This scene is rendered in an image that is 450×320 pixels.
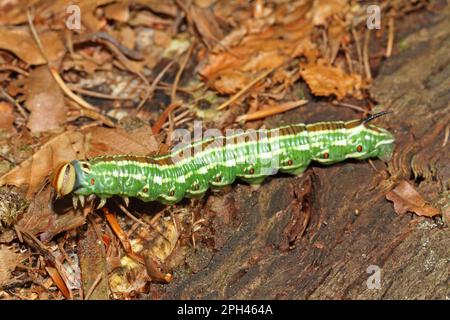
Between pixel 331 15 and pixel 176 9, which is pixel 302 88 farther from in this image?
pixel 176 9

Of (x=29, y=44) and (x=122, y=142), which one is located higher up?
(x=29, y=44)

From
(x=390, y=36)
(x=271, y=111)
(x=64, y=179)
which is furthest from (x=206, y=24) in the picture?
(x=64, y=179)

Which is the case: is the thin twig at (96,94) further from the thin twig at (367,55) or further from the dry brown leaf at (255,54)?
the thin twig at (367,55)

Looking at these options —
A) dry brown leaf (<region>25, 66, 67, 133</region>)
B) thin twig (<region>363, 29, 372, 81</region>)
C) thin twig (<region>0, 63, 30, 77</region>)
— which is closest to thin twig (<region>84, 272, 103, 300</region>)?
dry brown leaf (<region>25, 66, 67, 133</region>)

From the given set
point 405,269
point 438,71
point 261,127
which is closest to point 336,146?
point 261,127

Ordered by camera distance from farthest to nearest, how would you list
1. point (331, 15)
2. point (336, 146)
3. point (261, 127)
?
point (331, 15), point (261, 127), point (336, 146)

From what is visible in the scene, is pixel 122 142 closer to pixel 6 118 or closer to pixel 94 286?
pixel 6 118

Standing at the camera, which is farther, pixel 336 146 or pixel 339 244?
pixel 336 146
